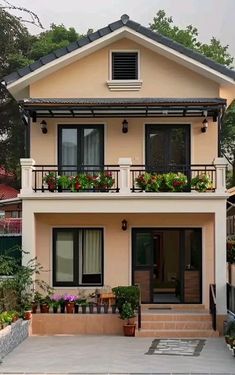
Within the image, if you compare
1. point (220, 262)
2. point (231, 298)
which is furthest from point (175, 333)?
point (220, 262)

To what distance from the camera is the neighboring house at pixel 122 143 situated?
19625 millimetres

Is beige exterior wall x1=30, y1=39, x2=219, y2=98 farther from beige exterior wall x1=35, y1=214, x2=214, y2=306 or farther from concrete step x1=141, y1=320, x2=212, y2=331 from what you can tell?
concrete step x1=141, y1=320, x2=212, y2=331

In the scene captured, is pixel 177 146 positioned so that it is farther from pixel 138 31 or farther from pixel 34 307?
pixel 34 307

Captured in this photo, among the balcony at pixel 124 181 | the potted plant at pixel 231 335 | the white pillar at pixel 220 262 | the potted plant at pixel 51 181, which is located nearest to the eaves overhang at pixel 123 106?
the balcony at pixel 124 181

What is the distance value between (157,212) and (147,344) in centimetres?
396

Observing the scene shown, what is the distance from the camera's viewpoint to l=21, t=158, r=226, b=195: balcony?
18.5 meters

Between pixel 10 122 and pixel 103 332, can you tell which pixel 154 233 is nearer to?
pixel 103 332

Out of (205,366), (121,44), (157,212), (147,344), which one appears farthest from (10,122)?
(205,366)

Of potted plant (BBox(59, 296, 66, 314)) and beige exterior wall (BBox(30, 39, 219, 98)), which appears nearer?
potted plant (BBox(59, 296, 66, 314))

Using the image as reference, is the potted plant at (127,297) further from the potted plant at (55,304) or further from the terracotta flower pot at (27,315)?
the terracotta flower pot at (27,315)

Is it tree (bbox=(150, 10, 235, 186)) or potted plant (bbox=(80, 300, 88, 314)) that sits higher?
tree (bbox=(150, 10, 235, 186))

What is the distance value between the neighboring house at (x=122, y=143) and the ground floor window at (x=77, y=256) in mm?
31

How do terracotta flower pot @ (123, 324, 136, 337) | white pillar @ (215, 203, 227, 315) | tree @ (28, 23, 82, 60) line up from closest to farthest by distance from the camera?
terracotta flower pot @ (123, 324, 136, 337)
white pillar @ (215, 203, 227, 315)
tree @ (28, 23, 82, 60)

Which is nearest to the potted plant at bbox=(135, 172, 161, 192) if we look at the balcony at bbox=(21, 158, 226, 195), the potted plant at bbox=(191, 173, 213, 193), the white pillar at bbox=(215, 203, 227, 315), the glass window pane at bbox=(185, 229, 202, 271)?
the balcony at bbox=(21, 158, 226, 195)
